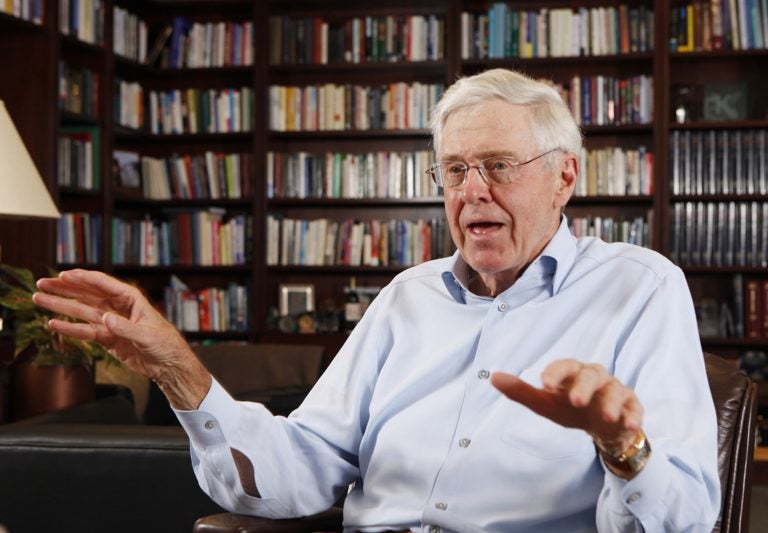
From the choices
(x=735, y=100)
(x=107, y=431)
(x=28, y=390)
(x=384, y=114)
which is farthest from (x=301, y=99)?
(x=107, y=431)

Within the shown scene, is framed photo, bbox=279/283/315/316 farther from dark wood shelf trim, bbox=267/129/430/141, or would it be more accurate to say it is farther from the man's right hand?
the man's right hand

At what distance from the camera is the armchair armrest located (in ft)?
4.84

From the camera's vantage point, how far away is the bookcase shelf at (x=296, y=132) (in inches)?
178

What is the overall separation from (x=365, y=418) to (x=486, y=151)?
477 millimetres

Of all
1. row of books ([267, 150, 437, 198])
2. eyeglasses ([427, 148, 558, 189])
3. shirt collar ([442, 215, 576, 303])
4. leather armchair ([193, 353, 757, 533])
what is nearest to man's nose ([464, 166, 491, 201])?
eyeglasses ([427, 148, 558, 189])

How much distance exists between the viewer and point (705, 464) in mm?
1283

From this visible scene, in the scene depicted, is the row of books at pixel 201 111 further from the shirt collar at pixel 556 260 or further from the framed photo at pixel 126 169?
the shirt collar at pixel 556 260

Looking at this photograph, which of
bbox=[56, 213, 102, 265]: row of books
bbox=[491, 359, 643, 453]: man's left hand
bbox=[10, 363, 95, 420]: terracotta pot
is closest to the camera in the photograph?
bbox=[491, 359, 643, 453]: man's left hand

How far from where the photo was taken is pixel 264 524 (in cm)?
151

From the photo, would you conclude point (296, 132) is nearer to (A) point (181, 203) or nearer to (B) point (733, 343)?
(A) point (181, 203)

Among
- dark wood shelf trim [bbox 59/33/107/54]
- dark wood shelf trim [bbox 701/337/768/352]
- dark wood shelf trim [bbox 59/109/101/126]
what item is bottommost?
dark wood shelf trim [bbox 701/337/768/352]

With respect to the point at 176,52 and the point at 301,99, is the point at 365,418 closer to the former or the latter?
the point at 301,99

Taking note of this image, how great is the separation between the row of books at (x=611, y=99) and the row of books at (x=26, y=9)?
2466 millimetres

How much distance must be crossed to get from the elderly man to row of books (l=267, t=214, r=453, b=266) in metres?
3.48
